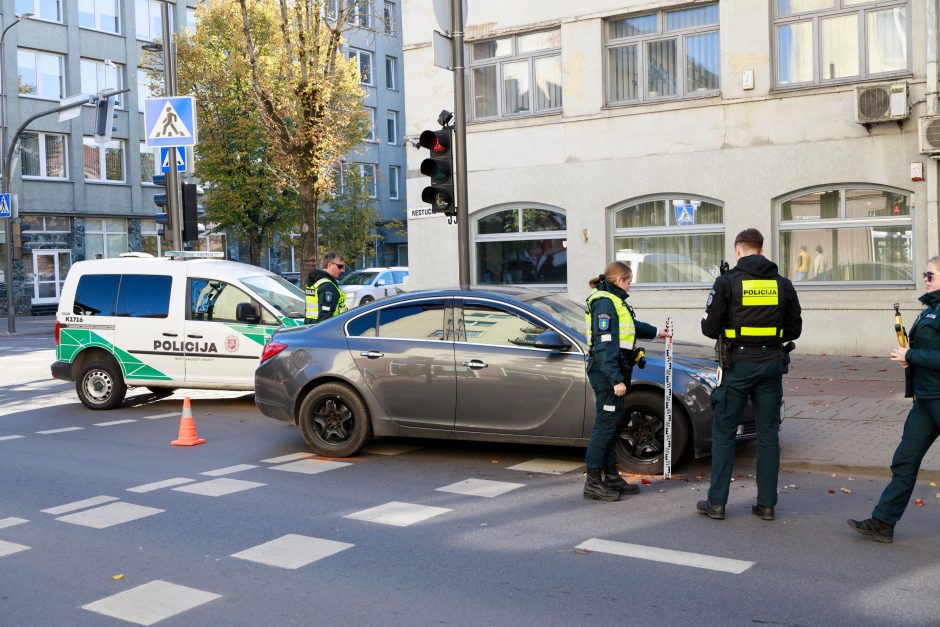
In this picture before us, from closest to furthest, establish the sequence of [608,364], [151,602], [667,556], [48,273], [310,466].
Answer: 1. [151,602]
2. [667,556]
3. [608,364]
4. [310,466]
5. [48,273]

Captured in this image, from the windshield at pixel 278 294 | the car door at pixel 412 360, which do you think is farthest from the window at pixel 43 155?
the car door at pixel 412 360

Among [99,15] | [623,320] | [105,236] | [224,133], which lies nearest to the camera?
[623,320]

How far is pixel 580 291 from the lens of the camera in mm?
18234

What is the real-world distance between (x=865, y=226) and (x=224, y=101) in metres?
25.3

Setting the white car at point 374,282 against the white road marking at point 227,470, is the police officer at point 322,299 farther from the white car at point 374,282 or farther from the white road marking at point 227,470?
the white car at point 374,282

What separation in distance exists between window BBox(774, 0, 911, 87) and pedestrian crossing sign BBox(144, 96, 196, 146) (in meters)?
9.44

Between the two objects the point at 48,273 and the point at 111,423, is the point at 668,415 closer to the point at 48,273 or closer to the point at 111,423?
the point at 111,423

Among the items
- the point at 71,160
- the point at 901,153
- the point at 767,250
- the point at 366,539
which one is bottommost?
the point at 366,539

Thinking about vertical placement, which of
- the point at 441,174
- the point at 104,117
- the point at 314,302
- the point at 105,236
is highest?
the point at 104,117

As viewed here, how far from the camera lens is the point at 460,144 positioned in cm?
1155

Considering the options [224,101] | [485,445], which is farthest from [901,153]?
[224,101]

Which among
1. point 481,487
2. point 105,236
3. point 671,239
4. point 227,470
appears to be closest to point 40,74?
point 105,236

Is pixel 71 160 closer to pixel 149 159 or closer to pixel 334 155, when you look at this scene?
pixel 149 159

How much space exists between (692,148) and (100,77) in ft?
104
